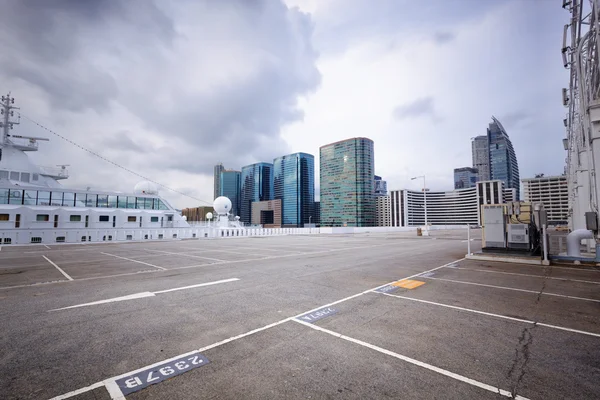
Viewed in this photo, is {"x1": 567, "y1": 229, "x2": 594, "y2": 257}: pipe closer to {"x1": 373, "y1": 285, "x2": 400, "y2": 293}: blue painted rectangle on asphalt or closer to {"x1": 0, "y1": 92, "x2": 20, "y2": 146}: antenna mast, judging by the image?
{"x1": 373, "y1": 285, "x2": 400, "y2": 293}: blue painted rectangle on asphalt

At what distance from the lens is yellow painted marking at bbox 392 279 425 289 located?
7.71 metres

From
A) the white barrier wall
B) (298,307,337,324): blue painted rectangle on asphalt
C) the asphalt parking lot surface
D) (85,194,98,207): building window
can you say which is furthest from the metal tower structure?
(85,194,98,207): building window

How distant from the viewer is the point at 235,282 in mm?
8258

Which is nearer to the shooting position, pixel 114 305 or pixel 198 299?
pixel 114 305

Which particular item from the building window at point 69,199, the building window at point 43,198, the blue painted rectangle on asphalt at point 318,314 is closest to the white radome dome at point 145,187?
the building window at point 69,199

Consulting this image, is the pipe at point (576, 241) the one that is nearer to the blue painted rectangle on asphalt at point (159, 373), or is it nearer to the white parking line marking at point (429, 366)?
the white parking line marking at point (429, 366)

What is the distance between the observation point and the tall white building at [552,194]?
157875 mm

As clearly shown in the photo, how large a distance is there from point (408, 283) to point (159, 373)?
7047mm

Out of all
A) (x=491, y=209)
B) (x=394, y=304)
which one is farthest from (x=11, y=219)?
(x=491, y=209)

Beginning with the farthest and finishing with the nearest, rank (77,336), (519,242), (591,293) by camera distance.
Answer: (519,242), (591,293), (77,336)

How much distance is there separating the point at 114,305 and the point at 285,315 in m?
3.98

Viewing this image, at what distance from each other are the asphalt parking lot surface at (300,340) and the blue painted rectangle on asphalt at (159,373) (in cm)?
2

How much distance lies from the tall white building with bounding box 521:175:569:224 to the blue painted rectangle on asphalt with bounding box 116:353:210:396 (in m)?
205

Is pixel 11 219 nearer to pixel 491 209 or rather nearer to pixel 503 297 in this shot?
pixel 503 297
